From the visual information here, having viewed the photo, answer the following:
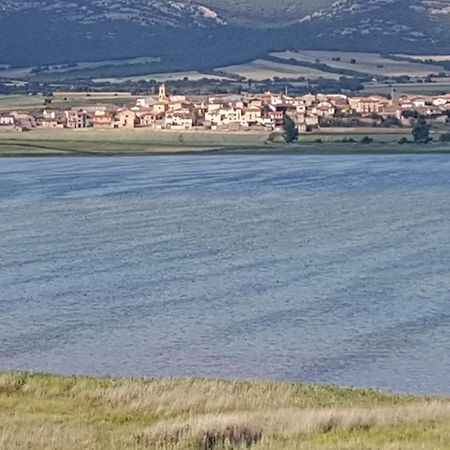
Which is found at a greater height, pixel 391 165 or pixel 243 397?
pixel 243 397

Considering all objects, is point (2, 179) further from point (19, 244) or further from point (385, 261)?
point (385, 261)

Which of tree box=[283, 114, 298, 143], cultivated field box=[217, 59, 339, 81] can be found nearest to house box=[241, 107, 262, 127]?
tree box=[283, 114, 298, 143]

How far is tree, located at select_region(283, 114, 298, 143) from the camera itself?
64.7 meters

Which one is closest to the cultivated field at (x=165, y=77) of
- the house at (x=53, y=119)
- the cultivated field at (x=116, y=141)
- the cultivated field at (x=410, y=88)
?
the cultivated field at (x=410, y=88)

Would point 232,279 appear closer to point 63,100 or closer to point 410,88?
point 63,100

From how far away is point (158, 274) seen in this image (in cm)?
2514

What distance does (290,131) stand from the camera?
65250mm

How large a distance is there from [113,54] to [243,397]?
135m

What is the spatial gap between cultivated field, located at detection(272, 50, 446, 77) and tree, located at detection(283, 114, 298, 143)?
50.6 m

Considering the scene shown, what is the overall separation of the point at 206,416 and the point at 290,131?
5345 cm

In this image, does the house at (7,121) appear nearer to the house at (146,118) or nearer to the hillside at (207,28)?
the house at (146,118)

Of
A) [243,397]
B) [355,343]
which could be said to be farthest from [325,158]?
[243,397]

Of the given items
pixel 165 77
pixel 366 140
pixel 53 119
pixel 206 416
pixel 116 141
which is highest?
pixel 206 416

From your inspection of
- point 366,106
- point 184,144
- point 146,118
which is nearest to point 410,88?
point 366,106
